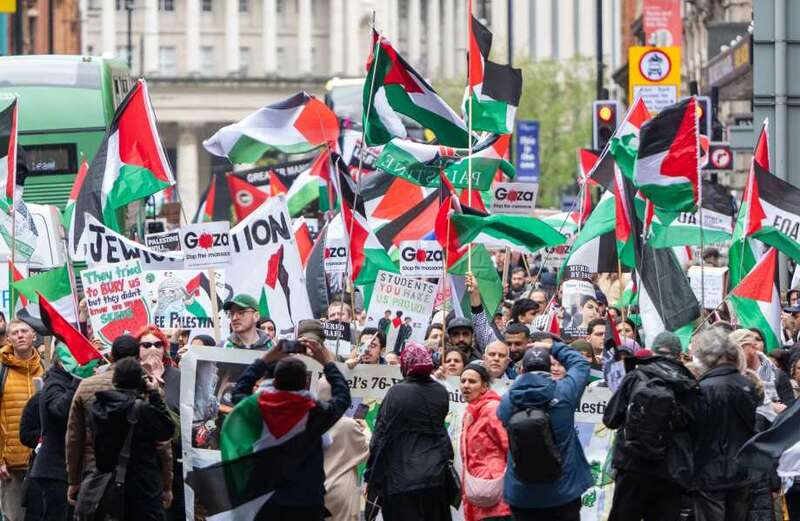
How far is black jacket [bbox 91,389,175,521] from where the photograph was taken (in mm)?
11289

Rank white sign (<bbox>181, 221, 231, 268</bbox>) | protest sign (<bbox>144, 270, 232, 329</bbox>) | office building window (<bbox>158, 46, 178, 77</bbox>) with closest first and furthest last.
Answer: white sign (<bbox>181, 221, 231, 268</bbox>)
protest sign (<bbox>144, 270, 232, 329</bbox>)
office building window (<bbox>158, 46, 178, 77</bbox>)

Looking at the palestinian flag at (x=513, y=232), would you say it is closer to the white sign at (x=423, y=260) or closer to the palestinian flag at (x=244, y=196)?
the white sign at (x=423, y=260)

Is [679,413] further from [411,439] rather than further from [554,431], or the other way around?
[411,439]

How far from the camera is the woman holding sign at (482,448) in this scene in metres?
12.1

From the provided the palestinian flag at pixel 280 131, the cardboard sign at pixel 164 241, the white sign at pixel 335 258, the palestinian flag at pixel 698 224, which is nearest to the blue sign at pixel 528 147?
the white sign at pixel 335 258

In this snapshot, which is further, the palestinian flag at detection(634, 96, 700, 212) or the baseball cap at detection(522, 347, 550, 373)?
the palestinian flag at detection(634, 96, 700, 212)

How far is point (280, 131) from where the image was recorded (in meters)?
18.2

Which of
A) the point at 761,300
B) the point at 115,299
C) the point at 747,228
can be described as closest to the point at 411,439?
the point at 115,299

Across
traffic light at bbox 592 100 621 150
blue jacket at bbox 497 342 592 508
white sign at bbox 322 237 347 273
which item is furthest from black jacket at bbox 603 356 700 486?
traffic light at bbox 592 100 621 150

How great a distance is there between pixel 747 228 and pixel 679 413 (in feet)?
13.0

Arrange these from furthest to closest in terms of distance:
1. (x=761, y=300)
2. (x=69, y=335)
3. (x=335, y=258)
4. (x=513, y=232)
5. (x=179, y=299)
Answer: (x=335, y=258) < (x=179, y=299) < (x=513, y=232) < (x=761, y=300) < (x=69, y=335)

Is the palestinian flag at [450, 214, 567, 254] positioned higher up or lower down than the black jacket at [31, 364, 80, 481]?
higher up

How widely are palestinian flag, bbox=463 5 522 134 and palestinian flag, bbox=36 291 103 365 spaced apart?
4.76 meters

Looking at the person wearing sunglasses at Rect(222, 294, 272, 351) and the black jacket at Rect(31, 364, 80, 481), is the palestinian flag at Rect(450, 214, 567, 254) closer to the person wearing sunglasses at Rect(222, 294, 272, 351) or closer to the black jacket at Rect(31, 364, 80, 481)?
the person wearing sunglasses at Rect(222, 294, 272, 351)
